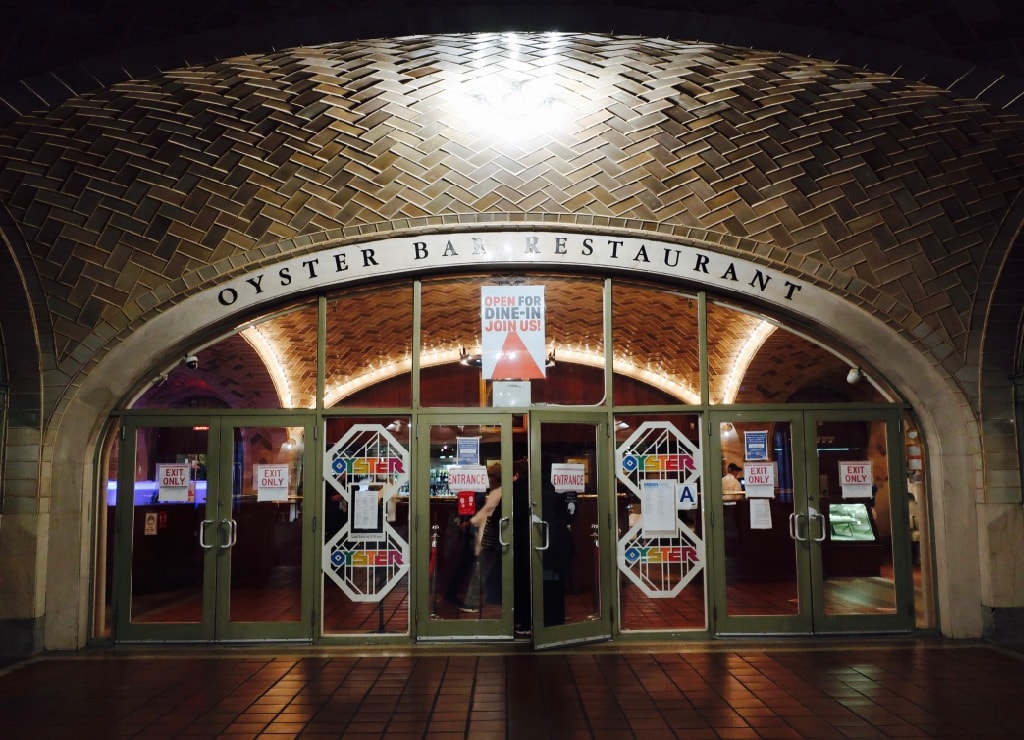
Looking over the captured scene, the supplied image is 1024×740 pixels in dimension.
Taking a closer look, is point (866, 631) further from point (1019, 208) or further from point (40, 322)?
point (40, 322)

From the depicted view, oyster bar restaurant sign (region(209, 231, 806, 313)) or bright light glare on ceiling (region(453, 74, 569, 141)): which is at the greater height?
bright light glare on ceiling (region(453, 74, 569, 141))

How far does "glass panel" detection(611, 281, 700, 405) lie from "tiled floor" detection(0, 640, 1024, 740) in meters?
2.13

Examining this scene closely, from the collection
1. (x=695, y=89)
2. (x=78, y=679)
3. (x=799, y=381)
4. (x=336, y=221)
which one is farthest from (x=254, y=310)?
(x=799, y=381)

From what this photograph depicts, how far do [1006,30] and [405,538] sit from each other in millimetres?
5514

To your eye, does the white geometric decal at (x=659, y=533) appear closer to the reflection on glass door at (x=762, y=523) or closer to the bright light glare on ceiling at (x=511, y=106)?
the reflection on glass door at (x=762, y=523)

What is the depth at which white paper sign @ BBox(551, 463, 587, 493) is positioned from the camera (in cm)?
695

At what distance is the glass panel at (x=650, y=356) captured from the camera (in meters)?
7.25

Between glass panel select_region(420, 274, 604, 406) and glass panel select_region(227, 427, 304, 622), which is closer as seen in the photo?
glass panel select_region(227, 427, 304, 622)

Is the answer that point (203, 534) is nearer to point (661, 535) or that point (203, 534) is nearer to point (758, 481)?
point (661, 535)

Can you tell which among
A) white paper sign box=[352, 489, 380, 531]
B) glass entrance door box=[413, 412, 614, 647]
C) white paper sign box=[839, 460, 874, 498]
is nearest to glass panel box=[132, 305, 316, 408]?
white paper sign box=[352, 489, 380, 531]

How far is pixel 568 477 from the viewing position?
6988mm

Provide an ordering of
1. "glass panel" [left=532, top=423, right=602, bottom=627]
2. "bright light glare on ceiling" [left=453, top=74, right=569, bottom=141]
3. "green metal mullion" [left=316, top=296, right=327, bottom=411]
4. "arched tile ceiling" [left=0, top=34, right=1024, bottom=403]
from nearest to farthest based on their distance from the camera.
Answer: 1. "arched tile ceiling" [left=0, top=34, right=1024, bottom=403]
2. "bright light glare on ceiling" [left=453, top=74, right=569, bottom=141]
3. "glass panel" [left=532, top=423, right=602, bottom=627]
4. "green metal mullion" [left=316, top=296, right=327, bottom=411]

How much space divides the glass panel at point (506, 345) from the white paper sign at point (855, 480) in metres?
2.25

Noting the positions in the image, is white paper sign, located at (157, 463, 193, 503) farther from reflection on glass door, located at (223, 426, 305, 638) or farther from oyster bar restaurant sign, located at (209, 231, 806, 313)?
oyster bar restaurant sign, located at (209, 231, 806, 313)
